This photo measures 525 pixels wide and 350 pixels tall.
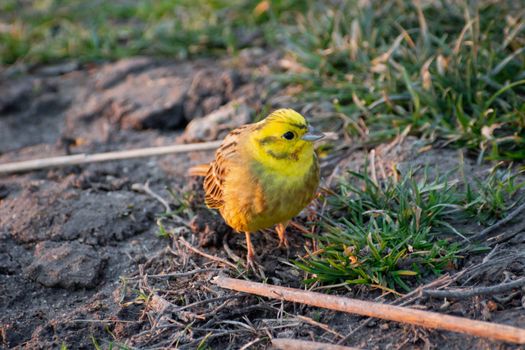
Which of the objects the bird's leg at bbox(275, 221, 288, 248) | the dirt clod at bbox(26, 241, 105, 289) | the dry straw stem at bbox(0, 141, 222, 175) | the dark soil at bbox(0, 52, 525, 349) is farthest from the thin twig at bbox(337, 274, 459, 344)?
Answer: the dry straw stem at bbox(0, 141, 222, 175)

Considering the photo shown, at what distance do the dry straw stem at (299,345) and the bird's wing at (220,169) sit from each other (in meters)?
1.13

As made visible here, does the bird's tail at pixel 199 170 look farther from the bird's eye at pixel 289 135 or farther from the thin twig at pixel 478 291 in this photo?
the thin twig at pixel 478 291

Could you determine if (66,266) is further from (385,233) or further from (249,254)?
(385,233)

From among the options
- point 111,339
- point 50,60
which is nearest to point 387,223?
point 111,339

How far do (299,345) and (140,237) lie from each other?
1.77 m

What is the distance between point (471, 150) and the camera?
5098mm

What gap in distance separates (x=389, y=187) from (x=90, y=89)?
3.50 metres

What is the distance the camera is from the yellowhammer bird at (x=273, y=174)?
4.24m

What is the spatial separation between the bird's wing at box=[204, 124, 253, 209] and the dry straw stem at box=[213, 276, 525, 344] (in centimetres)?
61

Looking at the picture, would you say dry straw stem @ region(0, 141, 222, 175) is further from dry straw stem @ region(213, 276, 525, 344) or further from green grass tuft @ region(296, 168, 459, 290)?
dry straw stem @ region(213, 276, 525, 344)

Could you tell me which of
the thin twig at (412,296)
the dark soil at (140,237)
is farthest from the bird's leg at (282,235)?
the thin twig at (412,296)

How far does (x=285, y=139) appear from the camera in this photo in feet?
14.0

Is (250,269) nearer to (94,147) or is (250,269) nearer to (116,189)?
(116,189)

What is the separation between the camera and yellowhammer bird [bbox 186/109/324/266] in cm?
424
